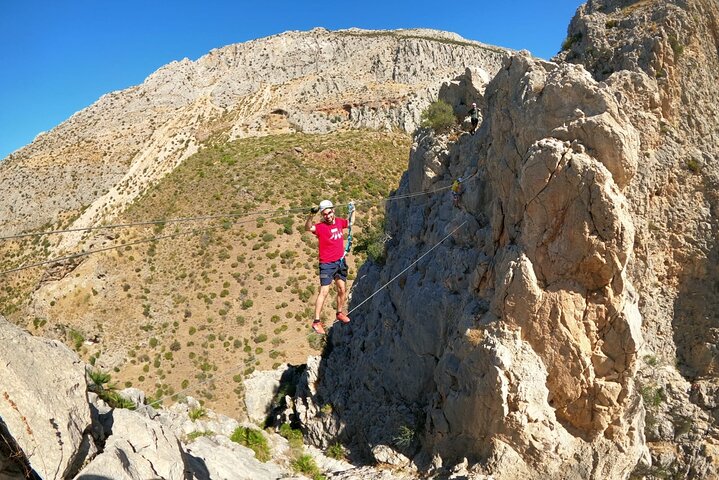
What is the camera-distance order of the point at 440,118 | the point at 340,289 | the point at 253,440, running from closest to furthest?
the point at 340,289 < the point at 253,440 < the point at 440,118

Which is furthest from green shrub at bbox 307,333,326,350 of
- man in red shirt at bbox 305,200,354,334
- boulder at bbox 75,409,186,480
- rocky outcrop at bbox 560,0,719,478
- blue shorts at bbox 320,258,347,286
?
rocky outcrop at bbox 560,0,719,478

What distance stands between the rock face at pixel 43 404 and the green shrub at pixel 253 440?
9962 mm

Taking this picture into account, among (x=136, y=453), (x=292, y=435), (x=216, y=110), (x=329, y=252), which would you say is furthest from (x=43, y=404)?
(x=216, y=110)

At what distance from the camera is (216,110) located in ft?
214

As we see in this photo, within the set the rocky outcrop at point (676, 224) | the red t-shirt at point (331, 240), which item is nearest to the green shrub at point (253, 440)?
the red t-shirt at point (331, 240)

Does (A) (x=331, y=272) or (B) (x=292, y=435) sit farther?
(B) (x=292, y=435)

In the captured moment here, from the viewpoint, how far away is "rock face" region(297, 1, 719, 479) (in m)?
11.4

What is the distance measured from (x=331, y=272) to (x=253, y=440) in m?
9.29

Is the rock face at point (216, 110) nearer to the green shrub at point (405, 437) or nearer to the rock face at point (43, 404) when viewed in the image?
the green shrub at point (405, 437)

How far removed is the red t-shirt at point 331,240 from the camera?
11.0 meters

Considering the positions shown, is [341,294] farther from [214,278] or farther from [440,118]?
[214,278]

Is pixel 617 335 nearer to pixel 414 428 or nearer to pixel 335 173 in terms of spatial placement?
pixel 414 428

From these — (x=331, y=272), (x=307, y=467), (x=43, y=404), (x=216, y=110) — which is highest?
(x=216, y=110)

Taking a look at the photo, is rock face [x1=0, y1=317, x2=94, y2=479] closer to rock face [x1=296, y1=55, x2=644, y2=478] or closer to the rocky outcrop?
rock face [x1=296, y1=55, x2=644, y2=478]
